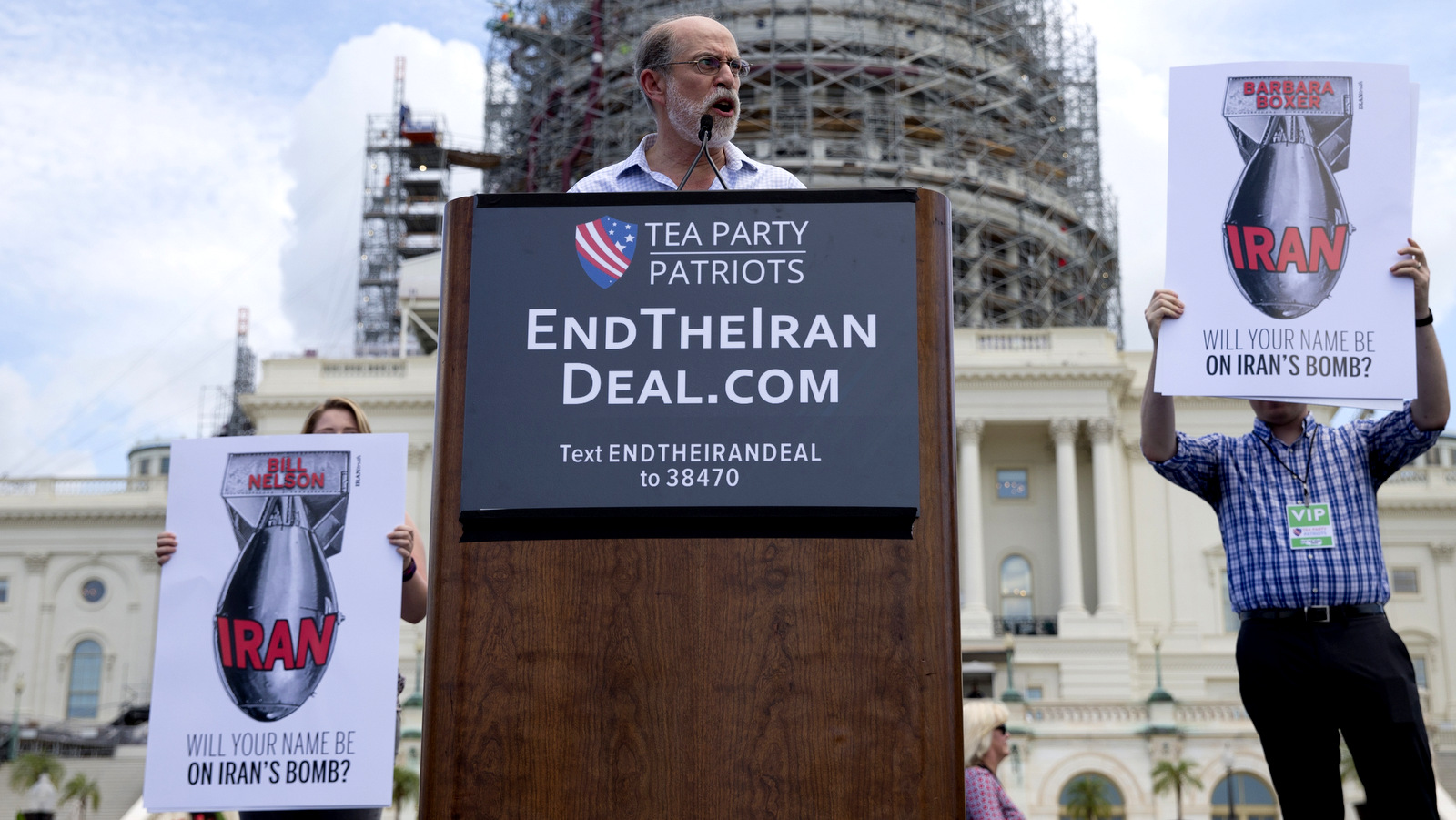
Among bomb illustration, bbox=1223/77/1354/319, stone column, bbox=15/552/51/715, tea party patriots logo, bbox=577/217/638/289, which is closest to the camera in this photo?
tea party patriots logo, bbox=577/217/638/289

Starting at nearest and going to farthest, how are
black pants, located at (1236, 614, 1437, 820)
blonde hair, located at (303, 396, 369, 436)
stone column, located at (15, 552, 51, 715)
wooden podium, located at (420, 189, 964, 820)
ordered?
wooden podium, located at (420, 189, 964, 820) → black pants, located at (1236, 614, 1437, 820) → blonde hair, located at (303, 396, 369, 436) → stone column, located at (15, 552, 51, 715)

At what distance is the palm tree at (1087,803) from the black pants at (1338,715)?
22533 mm

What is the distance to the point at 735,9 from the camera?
53156 millimetres

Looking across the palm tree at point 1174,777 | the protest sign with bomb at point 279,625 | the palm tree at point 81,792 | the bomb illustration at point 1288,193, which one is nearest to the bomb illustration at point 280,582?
the protest sign with bomb at point 279,625

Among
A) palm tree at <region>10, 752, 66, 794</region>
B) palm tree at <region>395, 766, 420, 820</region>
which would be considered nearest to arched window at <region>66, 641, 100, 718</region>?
palm tree at <region>10, 752, 66, 794</region>

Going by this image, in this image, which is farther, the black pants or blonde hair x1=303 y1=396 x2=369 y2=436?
blonde hair x1=303 y1=396 x2=369 y2=436

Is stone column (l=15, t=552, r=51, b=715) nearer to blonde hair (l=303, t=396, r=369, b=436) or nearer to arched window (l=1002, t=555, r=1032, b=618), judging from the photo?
arched window (l=1002, t=555, r=1032, b=618)

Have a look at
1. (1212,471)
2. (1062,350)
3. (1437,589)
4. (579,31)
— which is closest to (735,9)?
(579,31)

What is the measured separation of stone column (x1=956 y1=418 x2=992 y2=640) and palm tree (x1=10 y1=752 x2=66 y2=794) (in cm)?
2149

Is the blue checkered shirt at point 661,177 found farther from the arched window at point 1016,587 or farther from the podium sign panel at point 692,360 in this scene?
the arched window at point 1016,587

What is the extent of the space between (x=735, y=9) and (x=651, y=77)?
1999 inches

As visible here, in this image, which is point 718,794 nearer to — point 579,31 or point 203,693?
point 203,693

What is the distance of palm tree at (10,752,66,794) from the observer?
3266cm

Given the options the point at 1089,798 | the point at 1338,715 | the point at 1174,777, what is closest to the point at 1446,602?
the point at 1174,777
